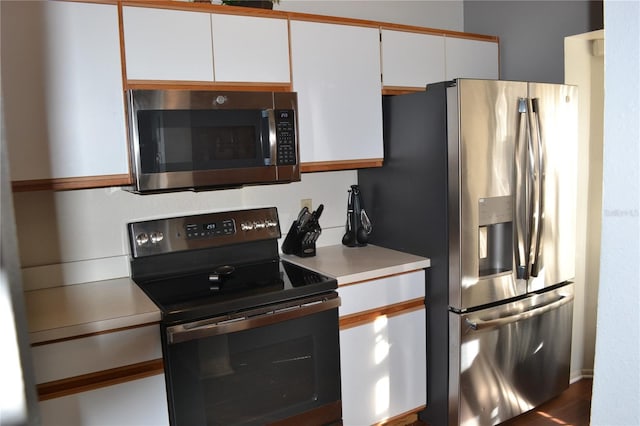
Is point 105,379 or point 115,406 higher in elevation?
point 105,379

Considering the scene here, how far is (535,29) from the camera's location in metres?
2.99

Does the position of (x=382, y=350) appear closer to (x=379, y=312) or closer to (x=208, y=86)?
(x=379, y=312)

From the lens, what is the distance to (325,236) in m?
2.93

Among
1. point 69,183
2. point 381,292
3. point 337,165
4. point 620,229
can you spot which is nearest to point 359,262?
point 381,292

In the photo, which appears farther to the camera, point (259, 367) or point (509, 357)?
point (509, 357)

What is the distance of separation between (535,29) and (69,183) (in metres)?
2.60

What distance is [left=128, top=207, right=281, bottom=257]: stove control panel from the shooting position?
2.32 metres

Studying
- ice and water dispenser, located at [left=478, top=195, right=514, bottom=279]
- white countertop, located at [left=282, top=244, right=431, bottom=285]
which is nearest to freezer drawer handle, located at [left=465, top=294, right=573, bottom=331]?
ice and water dispenser, located at [left=478, top=195, right=514, bottom=279]

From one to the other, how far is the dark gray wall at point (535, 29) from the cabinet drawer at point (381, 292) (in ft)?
4.78

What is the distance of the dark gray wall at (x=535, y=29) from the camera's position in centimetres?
279

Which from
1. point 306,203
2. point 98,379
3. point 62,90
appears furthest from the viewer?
point 306,203

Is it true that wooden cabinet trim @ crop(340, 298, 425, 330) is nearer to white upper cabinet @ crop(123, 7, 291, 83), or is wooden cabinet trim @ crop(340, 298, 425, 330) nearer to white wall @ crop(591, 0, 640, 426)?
white upper cabinet @ crop(123, 7, 291, 83)

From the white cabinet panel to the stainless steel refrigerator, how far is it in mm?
1326

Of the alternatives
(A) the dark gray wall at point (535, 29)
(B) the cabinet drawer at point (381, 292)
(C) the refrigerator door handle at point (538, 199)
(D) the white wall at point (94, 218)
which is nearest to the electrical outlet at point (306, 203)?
(D) the white wall at point (94, 218)
